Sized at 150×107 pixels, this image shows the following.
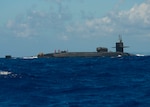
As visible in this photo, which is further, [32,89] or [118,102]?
[32,89]

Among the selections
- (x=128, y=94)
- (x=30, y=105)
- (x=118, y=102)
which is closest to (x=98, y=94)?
(x=128, y=94)

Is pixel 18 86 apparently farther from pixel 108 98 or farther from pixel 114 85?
pixel 108 98

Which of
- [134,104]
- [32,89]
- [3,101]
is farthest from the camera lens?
[32,89]

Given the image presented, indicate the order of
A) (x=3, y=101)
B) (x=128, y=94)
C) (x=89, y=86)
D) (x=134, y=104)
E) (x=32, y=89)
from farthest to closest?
(x=89, y=86), (x=32, y=89), (x=128, y=94), (x=3, y=101), (x=134, y=104)

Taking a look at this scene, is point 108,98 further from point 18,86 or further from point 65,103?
point 18,86

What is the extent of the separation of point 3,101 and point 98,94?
868 centimetres

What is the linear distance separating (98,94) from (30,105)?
26.9 feet

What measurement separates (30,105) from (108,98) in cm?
678

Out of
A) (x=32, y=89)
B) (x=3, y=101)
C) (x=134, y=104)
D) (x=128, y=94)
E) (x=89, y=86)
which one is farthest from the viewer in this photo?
(x=89, y=86)

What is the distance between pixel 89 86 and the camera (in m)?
47.4

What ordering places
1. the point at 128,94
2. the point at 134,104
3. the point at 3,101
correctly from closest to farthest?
1. the point at 134,104
2. the point at 3,101
3. the point at 128,94

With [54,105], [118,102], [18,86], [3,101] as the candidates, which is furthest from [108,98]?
[18,86]

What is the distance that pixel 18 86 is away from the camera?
46969mm

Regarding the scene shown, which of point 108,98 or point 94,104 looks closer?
point 94,104
